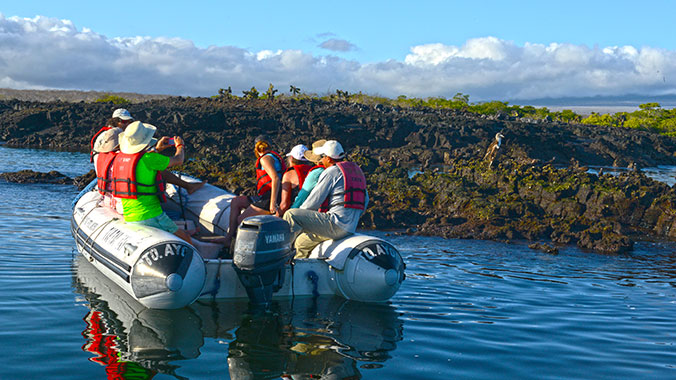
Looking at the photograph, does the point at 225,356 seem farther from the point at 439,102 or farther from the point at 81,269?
the point at 439,102

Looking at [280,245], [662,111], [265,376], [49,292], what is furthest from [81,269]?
[662,111]

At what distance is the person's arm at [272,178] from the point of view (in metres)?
7.94

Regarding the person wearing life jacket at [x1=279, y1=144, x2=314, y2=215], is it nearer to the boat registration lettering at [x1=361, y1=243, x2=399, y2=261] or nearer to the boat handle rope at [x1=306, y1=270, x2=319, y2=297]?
the boat handle rope at [x1=306, y1=270, x2=319, y2=297]

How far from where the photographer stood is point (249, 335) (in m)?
6.25

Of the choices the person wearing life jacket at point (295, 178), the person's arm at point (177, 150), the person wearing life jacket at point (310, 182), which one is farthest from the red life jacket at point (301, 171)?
the person's arm at point (177, 150)

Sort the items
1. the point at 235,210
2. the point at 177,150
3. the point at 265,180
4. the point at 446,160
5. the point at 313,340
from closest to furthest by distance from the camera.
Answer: the point at 313,340, the point at 177,150, the point at 265,180, the point at 235,210, the point at 446,160

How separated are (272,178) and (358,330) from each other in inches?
95.6

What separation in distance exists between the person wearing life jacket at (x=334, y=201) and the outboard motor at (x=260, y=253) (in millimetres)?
640

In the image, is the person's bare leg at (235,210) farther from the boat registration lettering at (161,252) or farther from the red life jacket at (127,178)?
the boat registration lettering at (161,252)

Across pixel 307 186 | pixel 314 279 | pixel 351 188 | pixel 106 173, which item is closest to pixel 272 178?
pixel 307 186

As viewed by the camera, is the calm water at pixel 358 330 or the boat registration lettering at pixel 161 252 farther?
the boat registration lettering at pixel 161 252

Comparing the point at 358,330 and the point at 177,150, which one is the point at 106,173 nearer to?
the point at 177,150

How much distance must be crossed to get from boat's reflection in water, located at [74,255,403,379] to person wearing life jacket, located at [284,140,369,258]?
85 cm

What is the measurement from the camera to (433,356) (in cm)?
577
